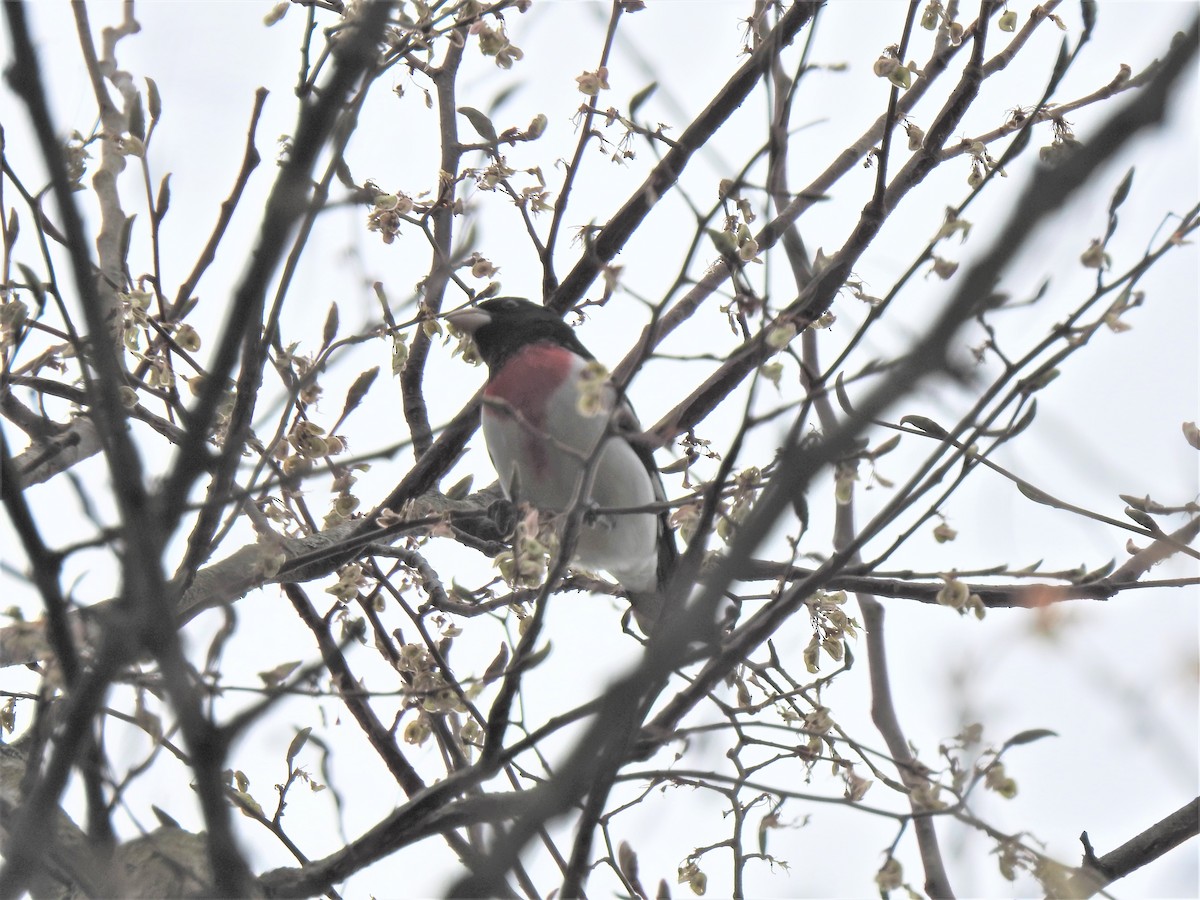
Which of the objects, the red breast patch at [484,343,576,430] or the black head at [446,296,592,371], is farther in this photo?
the black head at [446,296,592,371]

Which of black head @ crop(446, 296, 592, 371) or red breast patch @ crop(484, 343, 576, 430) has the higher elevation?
black head @ crop(446, 296, 592, 371)

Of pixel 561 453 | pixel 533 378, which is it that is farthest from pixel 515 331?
pixel 561 453

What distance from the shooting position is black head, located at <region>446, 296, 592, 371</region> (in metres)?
4.84

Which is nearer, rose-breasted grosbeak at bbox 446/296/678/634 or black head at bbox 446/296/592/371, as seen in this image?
rose-breasted grosbeak at bbox 446/296/678/634

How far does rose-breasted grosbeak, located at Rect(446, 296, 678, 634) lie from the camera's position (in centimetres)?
434

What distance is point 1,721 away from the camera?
324 cm

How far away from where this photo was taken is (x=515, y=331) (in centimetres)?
495

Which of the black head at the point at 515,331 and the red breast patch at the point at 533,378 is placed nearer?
the red breast patch at the point at 533,378

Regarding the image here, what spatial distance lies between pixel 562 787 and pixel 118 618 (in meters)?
0.56

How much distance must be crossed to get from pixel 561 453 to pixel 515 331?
0.96 metres

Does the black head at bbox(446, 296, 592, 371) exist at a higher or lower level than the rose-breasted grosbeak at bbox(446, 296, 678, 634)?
higher

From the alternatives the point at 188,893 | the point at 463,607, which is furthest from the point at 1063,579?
the point at 188,893

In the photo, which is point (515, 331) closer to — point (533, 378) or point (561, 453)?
point (533, 378)

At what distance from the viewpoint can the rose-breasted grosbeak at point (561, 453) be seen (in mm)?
4340
